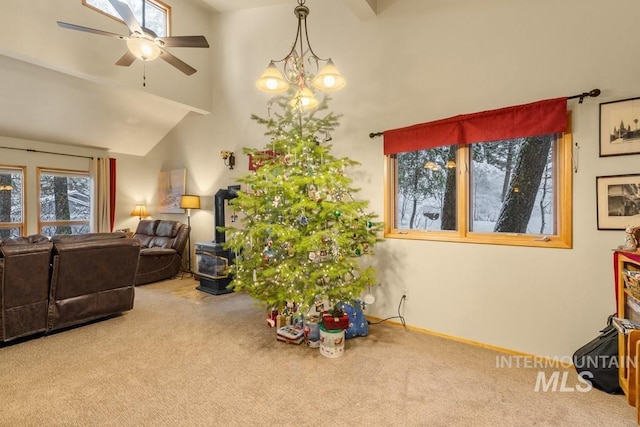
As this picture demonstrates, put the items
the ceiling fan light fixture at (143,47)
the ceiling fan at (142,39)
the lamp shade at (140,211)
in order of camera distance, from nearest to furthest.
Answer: the ceiling fan at (142,39) → the ceiling fan light fixture at (143,47) → the lamp shade at (140,211)

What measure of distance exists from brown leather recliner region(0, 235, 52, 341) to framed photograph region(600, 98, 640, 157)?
4993 mm

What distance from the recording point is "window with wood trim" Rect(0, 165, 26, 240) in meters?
5.34

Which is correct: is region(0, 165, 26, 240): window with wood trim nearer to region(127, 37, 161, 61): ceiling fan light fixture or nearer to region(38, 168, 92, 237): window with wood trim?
region(38, 168, 92, 237): window with wood trim

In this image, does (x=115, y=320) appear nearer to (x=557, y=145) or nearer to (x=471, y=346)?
(x=471, y=346)

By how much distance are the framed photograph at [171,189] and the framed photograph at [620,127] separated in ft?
20.1

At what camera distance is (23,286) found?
288 centimetres

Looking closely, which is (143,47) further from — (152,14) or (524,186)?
(524,186)

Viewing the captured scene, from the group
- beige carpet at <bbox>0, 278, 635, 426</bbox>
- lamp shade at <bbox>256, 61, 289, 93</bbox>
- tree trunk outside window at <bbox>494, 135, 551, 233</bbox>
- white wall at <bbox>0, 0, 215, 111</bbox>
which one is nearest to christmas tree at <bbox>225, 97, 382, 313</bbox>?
lamp shade at <bbox>256, 61, 289, 93</bbox>

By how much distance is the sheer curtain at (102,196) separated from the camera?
6230 millimetres

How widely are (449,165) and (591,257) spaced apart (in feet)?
4.64

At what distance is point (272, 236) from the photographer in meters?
2.78

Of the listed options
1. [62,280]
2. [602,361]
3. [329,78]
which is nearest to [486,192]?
[602,361]

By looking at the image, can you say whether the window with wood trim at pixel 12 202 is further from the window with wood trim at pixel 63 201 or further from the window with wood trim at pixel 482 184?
the window with wood trim at pixel 482 184

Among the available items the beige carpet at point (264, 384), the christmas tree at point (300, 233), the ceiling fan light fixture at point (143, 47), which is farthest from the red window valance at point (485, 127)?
the ceiling fan light fixture at point (143, 47)
